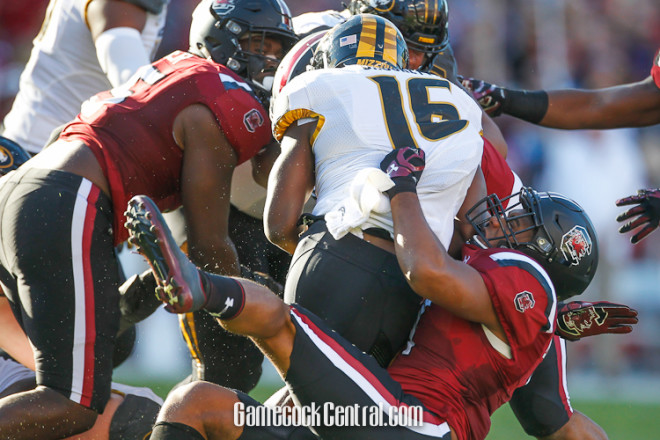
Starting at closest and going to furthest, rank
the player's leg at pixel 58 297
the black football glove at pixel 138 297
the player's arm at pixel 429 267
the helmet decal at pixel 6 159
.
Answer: the player's arm at pixel 429 267, the player's leg at pixel 58 297, the helmet decal at pixel 6 159, the black football glove at pixel 138 297

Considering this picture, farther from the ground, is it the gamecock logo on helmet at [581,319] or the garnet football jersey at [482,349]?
the garnet football jersey at [482,349]

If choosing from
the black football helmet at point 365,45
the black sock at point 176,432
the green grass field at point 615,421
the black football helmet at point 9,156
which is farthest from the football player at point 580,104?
the black sock at point 176,432

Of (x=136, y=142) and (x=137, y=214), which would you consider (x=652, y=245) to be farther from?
(x=137, y=214)

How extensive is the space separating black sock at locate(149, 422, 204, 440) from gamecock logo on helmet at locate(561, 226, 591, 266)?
4.58ft

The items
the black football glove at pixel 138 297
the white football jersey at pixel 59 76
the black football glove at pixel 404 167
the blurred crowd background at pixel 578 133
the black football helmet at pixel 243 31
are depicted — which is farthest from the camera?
the blurred crowd background at pixel 578 133

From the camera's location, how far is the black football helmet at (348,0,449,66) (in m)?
4.03

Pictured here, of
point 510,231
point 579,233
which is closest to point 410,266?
point 510,231

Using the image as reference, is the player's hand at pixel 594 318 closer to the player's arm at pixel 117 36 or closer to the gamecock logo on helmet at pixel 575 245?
the gamecock logo on helmet at pixel 575 245

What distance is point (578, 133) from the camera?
977 centimetres

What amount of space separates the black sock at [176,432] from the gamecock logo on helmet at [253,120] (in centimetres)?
136

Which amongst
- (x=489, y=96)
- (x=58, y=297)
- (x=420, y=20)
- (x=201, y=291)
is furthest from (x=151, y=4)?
(x=201, y=291)

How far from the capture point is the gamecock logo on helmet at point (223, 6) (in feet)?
13.4

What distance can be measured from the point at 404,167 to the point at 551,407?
1474 millimetres

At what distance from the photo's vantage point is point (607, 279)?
8.74 metres
